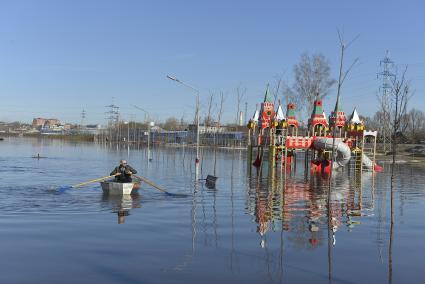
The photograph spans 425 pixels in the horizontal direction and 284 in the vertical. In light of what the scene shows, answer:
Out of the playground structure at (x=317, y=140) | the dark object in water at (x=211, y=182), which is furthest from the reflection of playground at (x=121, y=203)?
the playground structure at (x=317, y=140)

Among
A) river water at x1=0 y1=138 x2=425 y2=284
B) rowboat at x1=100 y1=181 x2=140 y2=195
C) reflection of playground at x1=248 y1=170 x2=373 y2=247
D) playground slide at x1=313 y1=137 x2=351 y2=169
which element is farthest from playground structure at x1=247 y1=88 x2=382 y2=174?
rowboat at x1=100 y1=181 x2=140 y2=195

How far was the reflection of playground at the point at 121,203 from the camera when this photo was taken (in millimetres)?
16934

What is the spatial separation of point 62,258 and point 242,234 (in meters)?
4.87

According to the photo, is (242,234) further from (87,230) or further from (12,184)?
(12,184)

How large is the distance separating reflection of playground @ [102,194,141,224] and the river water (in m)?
0.04

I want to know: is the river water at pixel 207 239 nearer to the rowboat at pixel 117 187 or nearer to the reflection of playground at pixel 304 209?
the reflection of playground at pixel 304 209

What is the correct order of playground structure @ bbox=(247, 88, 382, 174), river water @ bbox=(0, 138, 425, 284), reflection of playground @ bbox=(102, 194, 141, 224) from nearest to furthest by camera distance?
river water @ bbox=(0, 138, 425, 284), reflection of playground @ bbox=(102, 194, 141, 224), playground structure @ bbox=(247, 88, 382, 174)

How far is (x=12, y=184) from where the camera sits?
26719mm

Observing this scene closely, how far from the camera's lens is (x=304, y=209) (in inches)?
733

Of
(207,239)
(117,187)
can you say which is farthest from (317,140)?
(207,239)

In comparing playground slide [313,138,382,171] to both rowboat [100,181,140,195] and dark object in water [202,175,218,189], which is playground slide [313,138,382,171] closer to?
dark object in water [202,175,218,189]

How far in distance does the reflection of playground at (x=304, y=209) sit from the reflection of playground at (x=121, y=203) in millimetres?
4268

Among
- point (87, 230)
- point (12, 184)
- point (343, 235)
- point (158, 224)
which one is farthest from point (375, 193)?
point (12, 184)

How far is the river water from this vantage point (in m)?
9.48
